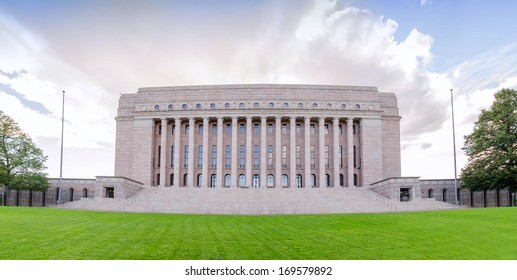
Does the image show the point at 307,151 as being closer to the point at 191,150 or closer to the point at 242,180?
the point at 242,180

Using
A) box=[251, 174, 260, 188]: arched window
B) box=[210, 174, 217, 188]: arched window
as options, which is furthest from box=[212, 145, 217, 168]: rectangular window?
box=[251, 174, 260, 188]: arched window

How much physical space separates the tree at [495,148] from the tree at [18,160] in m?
61.1

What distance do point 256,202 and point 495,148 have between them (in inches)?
1281

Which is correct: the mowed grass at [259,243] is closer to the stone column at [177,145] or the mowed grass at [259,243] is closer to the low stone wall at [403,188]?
the low stone wall at [403,188]

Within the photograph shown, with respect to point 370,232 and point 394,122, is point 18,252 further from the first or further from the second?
point 394,122

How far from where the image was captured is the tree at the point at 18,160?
56.4m

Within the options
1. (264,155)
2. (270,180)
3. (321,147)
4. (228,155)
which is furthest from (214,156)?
(321,147)

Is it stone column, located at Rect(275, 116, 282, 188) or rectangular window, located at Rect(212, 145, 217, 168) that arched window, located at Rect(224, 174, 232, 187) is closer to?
rectangular window, located at Rect(212, 145, 217, 168)

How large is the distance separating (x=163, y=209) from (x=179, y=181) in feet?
89.0

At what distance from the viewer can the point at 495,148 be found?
52062mm

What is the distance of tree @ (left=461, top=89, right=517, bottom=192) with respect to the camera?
50438mm

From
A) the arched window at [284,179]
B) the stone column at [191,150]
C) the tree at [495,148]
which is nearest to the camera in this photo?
the tree at [495,148]

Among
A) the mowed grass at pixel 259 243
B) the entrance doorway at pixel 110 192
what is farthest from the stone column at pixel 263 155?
the mowed grass at pixel 259 243

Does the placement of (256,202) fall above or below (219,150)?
below
